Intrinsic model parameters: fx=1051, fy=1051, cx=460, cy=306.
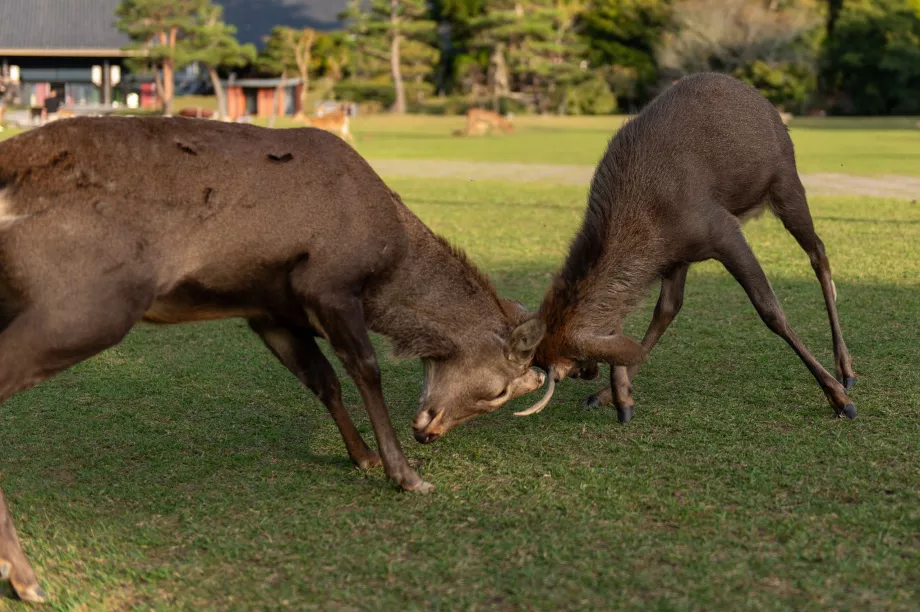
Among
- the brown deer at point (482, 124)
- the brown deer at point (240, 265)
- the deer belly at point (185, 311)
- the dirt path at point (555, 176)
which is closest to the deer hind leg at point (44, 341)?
the brown deer at point (240, 265)

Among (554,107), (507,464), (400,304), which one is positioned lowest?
(554,107)

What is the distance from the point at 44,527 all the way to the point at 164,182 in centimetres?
141

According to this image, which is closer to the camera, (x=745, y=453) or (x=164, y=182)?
(x=164, y=182)

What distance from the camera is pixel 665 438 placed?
5.10m

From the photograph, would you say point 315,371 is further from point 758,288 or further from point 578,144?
point 578,144

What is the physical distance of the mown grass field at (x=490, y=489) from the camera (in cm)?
346

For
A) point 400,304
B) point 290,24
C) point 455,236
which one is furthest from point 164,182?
point 290,24

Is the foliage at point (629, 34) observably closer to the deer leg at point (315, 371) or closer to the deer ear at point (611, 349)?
the deer ear at point (611, 349)

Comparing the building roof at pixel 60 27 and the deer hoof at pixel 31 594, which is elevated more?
the deer hoof at pixel 31 594

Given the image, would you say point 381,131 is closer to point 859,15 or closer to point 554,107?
point 554,107

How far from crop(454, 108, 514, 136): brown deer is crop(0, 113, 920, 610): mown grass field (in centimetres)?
3605

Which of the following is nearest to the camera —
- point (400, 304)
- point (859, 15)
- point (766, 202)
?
point (400, 304)

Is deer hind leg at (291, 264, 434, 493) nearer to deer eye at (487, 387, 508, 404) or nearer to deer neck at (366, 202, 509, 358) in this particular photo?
deer neck at (366, 202, 509, 358)

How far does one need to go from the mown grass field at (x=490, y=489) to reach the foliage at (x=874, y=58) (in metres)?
56.0
